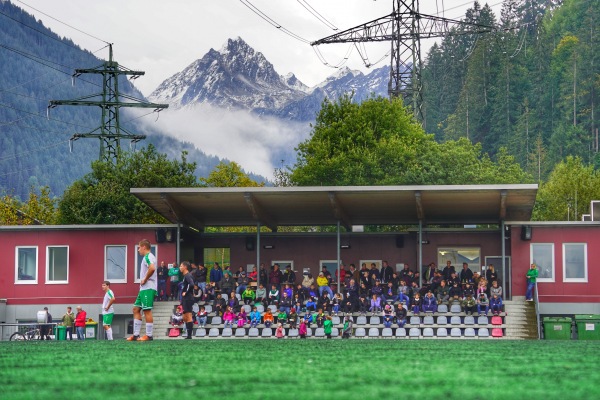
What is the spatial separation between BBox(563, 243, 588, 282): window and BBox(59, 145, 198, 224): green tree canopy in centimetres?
3091

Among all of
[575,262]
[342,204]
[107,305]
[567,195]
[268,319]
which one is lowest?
[268,319]

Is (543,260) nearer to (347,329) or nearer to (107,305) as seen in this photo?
(347,329)

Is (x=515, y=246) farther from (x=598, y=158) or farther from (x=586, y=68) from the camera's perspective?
(x=586, y=68)

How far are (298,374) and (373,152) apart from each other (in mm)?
52668

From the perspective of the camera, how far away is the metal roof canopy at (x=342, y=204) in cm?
3253

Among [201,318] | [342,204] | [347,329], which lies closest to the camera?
[347,329]

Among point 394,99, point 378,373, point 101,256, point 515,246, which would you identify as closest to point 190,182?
point 394,99

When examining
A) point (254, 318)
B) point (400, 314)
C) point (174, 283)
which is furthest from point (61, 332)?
point (400, 314)

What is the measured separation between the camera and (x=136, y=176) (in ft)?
211

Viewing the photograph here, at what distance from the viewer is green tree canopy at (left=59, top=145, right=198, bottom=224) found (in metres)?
63.1

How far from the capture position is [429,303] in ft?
109

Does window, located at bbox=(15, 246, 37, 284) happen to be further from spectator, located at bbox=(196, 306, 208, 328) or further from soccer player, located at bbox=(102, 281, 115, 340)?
soccer player, located at bbox=(102, 281, 115, 340)

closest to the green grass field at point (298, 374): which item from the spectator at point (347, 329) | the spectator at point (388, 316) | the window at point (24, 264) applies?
the spectator at point (347, 329)

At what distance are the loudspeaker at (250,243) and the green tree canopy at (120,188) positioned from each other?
22.7 meters
